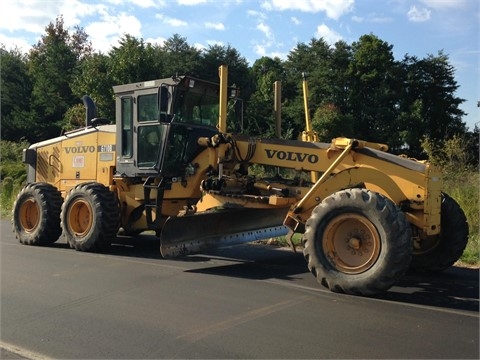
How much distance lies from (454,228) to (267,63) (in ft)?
168

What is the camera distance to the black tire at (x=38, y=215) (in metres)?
10.7

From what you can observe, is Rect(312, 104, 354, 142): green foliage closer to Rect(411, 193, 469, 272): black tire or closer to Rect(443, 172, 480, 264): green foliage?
Rect(443, 172, 480, 264): green foliage

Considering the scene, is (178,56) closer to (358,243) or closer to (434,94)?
(434,94)

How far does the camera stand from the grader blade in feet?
26.9

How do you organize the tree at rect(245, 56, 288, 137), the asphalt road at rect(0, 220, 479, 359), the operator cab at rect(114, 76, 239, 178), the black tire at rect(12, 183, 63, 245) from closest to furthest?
the asphalt road at rect(0, 220, 479, 359), the operator cab at rect(114, 76, 239, 178), the black tire at rect(12, 183, 63, 245), the tree at rect(245, 56, 288, 137)

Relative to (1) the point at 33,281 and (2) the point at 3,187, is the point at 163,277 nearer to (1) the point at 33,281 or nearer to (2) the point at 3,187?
(1) the point at 33,281

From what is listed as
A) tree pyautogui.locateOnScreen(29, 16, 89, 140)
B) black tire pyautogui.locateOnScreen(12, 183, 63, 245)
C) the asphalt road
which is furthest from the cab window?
tree pyautogui.locateOnScreen(29, 16, 89, 140)

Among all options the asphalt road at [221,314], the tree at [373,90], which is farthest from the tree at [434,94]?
the asphalt road at [221,314]

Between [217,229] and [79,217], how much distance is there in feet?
10.8

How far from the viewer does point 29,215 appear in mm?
11328

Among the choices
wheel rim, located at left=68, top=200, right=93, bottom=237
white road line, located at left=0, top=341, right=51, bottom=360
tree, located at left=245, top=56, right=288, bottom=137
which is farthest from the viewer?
tree, located at left=245, top=56, right=288, bottom=137

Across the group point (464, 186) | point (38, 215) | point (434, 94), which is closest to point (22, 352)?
point (38, 215)

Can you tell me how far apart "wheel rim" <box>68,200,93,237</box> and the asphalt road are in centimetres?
157

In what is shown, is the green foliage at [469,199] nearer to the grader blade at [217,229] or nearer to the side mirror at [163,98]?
the grader blade at [217,229]
